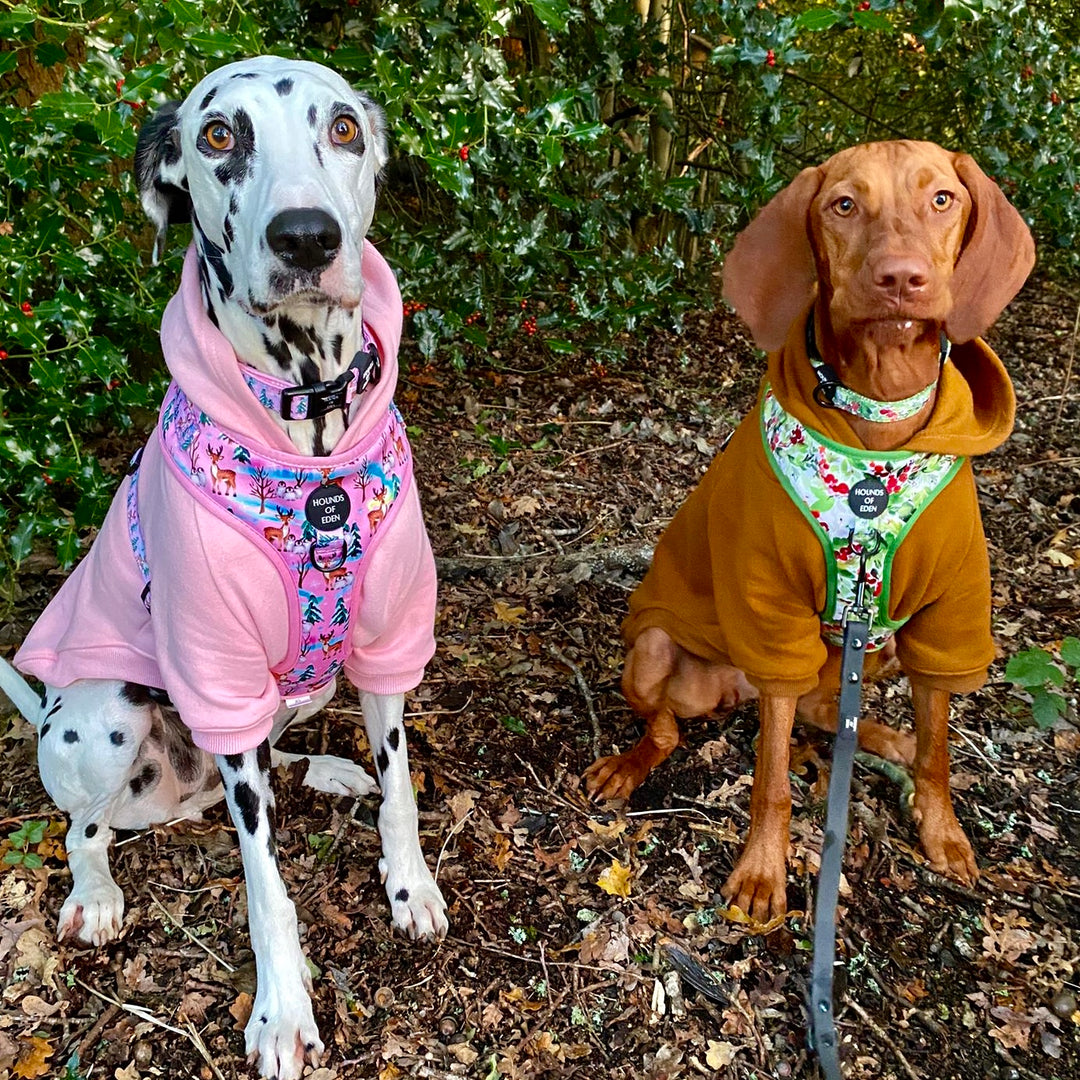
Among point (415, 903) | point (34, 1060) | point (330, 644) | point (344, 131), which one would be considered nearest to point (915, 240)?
point (344, 131)

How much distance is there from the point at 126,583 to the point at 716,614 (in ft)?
5.69

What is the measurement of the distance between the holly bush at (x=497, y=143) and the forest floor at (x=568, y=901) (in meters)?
1.03

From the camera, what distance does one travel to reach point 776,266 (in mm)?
2688


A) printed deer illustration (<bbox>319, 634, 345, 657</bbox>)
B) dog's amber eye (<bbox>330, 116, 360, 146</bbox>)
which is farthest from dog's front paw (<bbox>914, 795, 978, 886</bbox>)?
dog's amber eye (<bbox>330, 116, 360, 146</bbox>)

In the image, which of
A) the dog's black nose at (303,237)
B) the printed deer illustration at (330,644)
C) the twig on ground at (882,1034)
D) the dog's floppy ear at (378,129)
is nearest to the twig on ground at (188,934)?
the printed deer illustration at (330,644)

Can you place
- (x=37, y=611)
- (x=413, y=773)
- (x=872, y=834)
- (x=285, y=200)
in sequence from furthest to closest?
(x=37, y=611)
(x=413, y=773)
(x=872, y=834)
(x=285, y=200)

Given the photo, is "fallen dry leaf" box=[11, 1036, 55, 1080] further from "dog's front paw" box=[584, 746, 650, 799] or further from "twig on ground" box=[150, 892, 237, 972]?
"dog's front paw" box=[584, 746, 650, 799]

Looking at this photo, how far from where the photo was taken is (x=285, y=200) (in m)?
2.07

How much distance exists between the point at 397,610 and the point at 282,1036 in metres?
1.09

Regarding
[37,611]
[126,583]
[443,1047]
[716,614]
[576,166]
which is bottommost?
[443,1047]

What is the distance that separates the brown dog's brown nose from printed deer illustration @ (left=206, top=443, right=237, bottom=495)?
1585 millimetres

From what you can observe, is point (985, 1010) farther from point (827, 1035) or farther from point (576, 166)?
point (576, 166)

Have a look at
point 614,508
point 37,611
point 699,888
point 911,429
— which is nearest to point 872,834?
point 699,888

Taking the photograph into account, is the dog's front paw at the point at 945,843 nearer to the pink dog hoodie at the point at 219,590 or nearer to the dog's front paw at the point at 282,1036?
the pink dog hoodie at the point at 219,590
